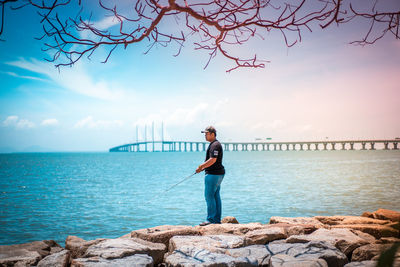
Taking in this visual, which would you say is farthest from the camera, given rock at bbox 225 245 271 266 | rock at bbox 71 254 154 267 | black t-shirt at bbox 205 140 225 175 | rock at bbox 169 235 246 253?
black t-shirt at bbox 205 140 225 175

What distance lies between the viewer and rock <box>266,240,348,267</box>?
3666 mm

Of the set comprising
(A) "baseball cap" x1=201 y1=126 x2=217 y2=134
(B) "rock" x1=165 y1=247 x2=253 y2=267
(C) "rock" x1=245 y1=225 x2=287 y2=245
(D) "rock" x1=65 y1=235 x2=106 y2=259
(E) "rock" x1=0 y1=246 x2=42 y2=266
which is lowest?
(D) "rock" x1=65 y1=235 x2=106 y2=259

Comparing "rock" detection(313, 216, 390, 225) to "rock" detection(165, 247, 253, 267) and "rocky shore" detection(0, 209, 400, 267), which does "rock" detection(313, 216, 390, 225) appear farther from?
"rock" detection(165, 247, 253, 267)

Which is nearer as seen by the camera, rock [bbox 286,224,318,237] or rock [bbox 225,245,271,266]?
rock [bbox 225,245,271,266]

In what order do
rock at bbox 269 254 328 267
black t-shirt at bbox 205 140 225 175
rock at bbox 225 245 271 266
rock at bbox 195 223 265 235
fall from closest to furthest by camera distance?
rock at bbox 269 254 328 267, rock at bbox 225 245 271 266, rock at bbox 195 223 265 235, black t-shirt at bbox 205 140 225 175

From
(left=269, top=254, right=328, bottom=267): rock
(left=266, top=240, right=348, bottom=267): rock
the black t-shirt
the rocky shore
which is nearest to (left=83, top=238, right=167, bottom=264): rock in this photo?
the rocky shore

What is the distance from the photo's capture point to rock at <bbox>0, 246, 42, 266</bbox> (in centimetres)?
402

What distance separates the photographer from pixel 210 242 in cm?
450

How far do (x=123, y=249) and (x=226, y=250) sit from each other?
1.35 meters

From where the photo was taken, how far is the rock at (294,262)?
3.34 m

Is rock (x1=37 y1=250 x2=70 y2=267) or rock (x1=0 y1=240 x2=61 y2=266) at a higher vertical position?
rock (x1=37 y1=250 x2=70 y2=267)

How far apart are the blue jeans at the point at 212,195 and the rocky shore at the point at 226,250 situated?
1.63 ft

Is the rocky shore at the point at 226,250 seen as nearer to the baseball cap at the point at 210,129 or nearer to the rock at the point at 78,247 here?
the rock at the point at 78,247

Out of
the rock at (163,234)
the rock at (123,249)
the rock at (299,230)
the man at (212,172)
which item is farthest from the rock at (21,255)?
the rock at (299,230)
